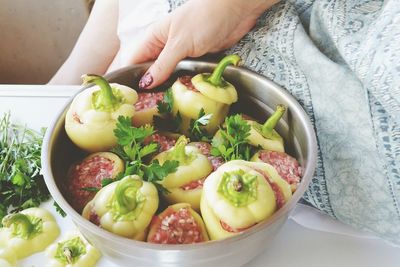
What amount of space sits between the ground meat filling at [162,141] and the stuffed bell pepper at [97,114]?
4 cm

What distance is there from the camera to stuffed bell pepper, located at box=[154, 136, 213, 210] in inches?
21.0

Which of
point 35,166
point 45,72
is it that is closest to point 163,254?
point 35,166

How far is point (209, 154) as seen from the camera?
0.58m

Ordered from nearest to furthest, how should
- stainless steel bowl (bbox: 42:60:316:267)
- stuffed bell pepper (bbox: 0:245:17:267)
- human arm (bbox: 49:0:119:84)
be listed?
stainless steel bowl (bbox: 42:60:316:267)
stuffed bell pepper (bbox: 0:245:17:267)
human arm (bbox: 49:0:119:84)

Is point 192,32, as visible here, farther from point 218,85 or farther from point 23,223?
point 23,223

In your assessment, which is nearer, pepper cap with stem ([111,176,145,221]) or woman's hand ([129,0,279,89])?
pepper cap with stem ([111,176,145,221])

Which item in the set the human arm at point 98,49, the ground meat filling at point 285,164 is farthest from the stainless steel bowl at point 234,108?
the human arm at point 98,49

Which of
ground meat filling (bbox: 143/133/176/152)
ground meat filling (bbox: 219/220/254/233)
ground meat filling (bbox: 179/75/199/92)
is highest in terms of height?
ground meat filling (bbox: 179/75/199/92)

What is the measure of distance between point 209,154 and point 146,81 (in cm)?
14

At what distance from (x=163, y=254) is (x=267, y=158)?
A: 168 mm

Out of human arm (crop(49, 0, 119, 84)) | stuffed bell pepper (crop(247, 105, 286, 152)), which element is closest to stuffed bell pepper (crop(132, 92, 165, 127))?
stuffed bell pepper (crop(247, 105, 286, 152))

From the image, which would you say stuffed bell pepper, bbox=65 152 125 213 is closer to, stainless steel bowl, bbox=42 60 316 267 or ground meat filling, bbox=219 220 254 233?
stainless steel bowl, bbox=42 60 316 267

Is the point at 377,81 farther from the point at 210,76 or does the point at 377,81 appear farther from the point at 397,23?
the point at 210,76

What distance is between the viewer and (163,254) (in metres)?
0.47
